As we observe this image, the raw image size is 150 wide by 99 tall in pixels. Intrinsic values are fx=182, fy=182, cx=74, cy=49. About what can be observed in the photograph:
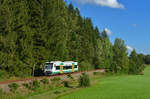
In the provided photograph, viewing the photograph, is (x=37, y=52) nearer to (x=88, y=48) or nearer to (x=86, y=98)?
(x=86, y=98)

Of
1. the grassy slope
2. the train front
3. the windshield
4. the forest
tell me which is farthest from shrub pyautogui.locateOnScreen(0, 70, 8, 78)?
the grassy slope

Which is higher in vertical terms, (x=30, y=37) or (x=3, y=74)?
(x=30, y=37)

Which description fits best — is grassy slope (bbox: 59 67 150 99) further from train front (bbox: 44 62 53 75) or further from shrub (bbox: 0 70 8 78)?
shrub (bbox: 0 70 8 78)

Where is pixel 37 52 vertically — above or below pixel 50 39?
below

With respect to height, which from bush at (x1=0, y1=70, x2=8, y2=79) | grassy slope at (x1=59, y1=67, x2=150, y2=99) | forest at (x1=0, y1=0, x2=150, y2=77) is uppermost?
forest at (x1=0, y1=0, x2=150, y2=77)

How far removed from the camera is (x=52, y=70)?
38.1 m

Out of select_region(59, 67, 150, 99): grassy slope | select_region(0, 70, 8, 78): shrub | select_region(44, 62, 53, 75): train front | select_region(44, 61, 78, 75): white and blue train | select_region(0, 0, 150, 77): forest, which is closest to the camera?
select_region(59, 67, 150, 99): grassy slope

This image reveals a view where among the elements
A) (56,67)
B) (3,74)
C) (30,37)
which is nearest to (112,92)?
(56,67)

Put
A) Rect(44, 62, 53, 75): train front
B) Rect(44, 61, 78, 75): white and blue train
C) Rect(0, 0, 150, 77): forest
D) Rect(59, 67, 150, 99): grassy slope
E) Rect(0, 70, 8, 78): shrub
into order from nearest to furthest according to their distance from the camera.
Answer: Rect(59, 67, 150, 99): grassy slope
Rect(0, 70, 8, 78): shrub
Rect(0, 0, 150, 77): forest
Rect(44, 62, 53, 75): train front
Rect(44, 61, 78, 75): white and blue train

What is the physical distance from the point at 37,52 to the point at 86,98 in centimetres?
2271

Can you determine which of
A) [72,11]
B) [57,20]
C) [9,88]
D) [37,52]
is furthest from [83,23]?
[9,88]

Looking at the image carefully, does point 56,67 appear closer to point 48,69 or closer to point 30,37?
point 48,69

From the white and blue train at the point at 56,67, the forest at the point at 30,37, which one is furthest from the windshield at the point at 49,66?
the forest at the point at 30,37

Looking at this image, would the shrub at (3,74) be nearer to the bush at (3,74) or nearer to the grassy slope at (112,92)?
the bush at (3,74)
